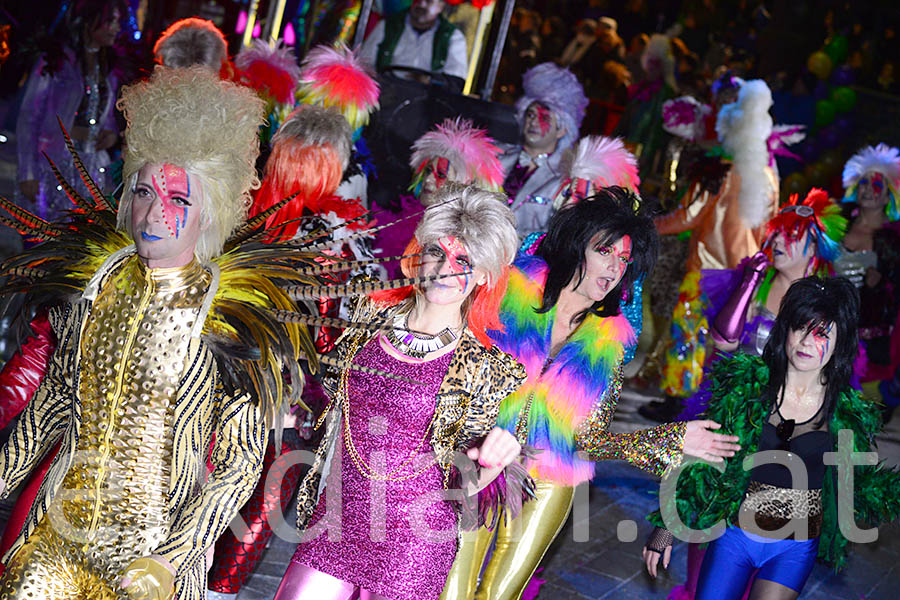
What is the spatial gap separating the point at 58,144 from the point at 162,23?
645 cm

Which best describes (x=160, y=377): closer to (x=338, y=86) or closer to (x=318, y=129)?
(x=318, y=129)

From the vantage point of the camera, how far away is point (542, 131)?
21.3ft

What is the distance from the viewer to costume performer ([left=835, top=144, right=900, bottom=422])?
21.9ft

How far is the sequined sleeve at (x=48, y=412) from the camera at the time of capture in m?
2.46

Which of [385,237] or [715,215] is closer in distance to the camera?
[385,237]

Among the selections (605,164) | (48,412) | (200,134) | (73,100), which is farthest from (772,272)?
(73,100)

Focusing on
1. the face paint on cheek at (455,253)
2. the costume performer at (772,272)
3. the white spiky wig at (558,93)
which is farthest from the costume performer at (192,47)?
the face paint on cheek at (455,253)

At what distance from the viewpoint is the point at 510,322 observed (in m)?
3.51

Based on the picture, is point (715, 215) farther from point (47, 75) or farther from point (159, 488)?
point (159, 488)

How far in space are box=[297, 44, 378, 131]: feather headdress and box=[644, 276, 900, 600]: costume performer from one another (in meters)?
2.72

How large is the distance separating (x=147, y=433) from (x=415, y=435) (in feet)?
2.50

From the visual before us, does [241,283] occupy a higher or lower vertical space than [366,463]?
higher

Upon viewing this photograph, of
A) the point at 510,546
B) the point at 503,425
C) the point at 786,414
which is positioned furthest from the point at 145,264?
the point at 786,414

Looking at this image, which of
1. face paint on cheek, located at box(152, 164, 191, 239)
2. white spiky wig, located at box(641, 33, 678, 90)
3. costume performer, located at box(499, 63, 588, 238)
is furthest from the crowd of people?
white spiky wig, located at box(641, 33, 678, 90)
